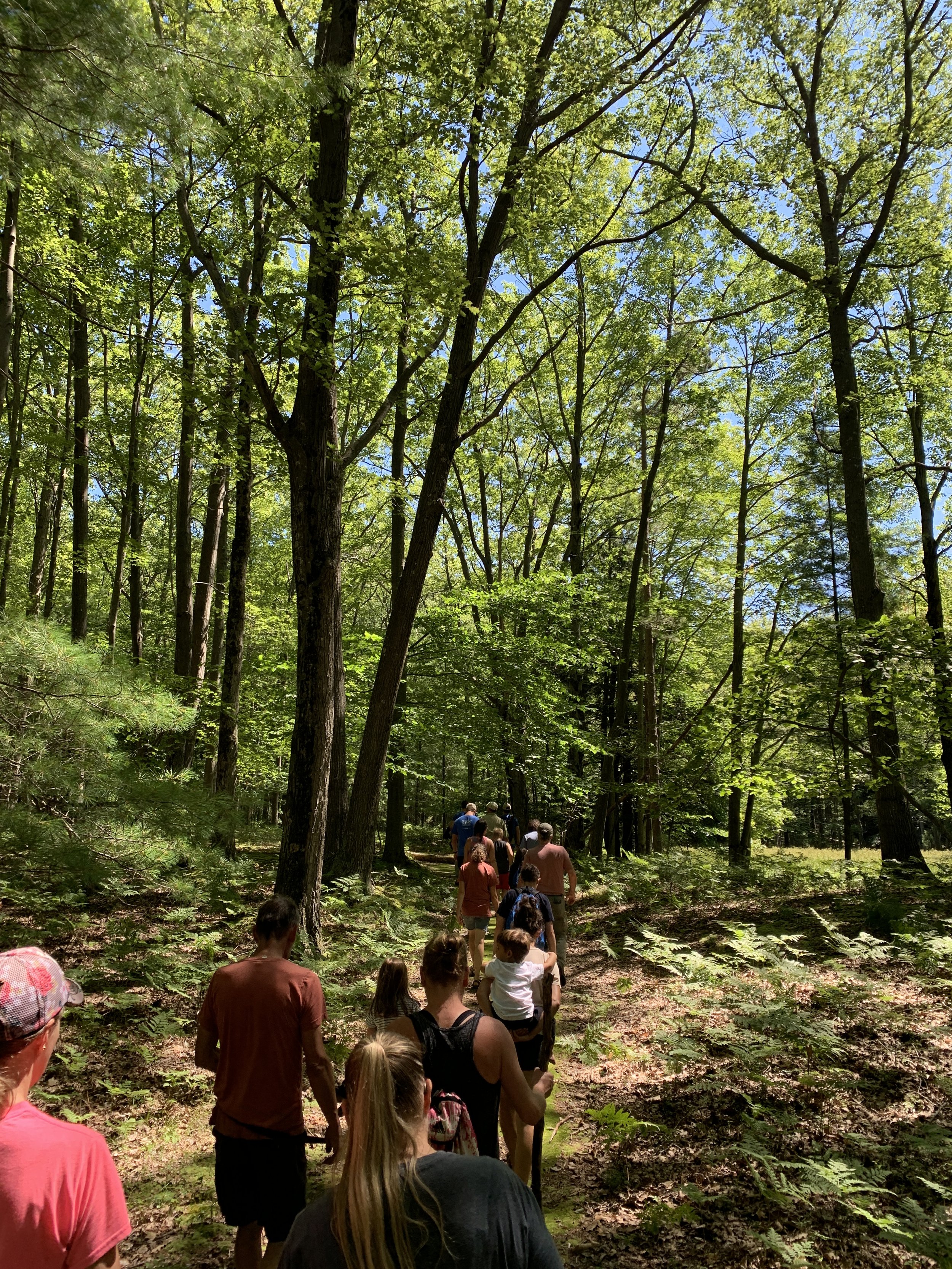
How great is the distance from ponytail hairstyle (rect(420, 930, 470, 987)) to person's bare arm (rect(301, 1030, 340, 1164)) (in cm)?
59

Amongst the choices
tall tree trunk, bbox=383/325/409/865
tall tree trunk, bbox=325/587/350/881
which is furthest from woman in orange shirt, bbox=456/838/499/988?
tall tree trunk, bbox=383/325/409/865

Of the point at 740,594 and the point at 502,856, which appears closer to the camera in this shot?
the point at 502,856

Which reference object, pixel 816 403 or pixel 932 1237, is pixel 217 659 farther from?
pixel 932 1237

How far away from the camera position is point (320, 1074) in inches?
130

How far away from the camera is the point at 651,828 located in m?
21.8

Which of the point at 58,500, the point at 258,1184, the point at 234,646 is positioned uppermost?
the point at 58,500

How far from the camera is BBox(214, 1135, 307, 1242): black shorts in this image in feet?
10.2

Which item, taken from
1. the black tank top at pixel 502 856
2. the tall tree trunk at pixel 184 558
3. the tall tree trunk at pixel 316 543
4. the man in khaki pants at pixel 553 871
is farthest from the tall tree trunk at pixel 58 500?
the man in khaki pants at pixel 553 871

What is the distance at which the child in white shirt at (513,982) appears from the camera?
4293 millimetres

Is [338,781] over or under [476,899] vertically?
over

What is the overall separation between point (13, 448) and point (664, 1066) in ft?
48.3

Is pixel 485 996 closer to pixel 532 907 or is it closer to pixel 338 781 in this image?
pixel 532 907

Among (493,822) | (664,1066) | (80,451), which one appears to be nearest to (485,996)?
(664,1066)

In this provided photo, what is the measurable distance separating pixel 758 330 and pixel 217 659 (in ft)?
57.3
